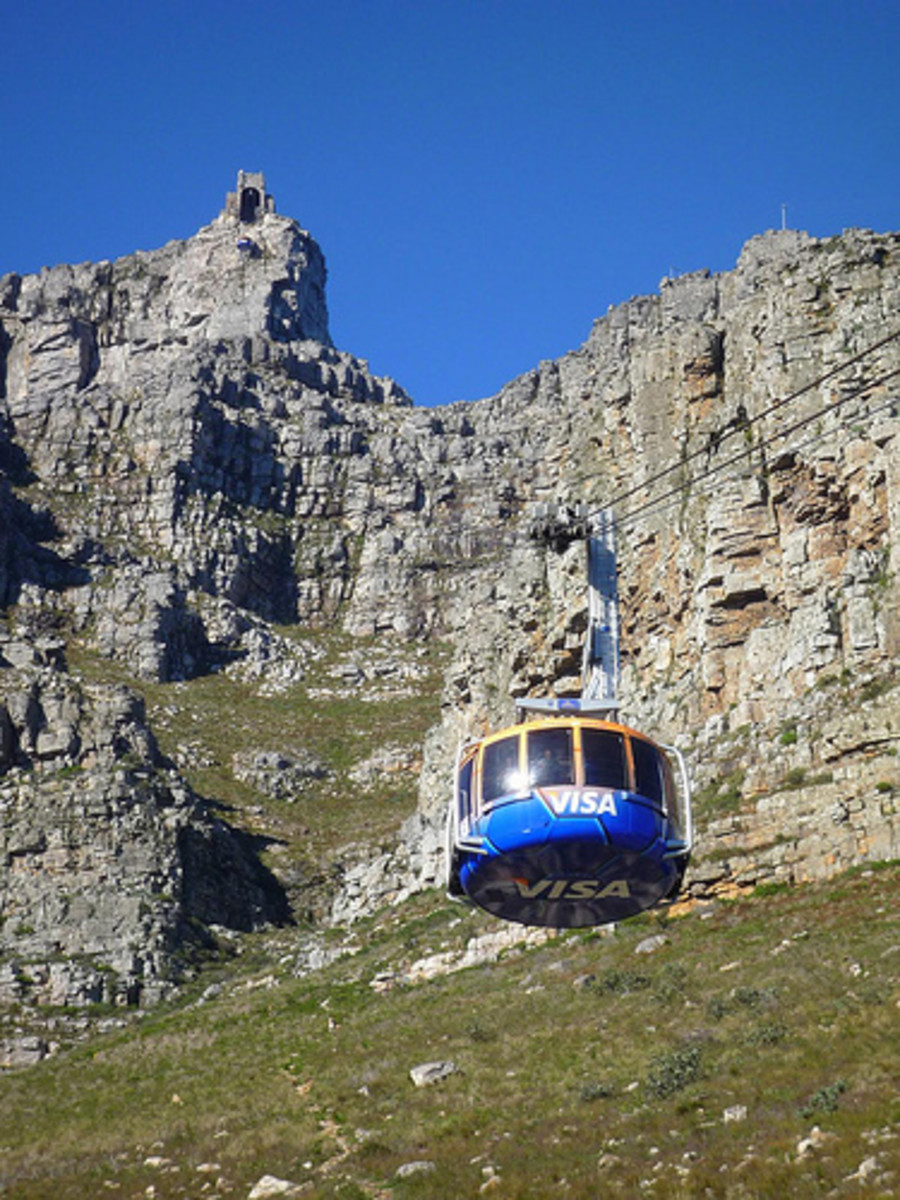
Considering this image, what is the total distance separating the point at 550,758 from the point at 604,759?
101 centimetres

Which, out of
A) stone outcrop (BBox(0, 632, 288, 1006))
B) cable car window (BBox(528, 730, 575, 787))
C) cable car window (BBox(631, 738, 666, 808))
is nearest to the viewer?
cable car window (BBox(528, 730, 575, 787))

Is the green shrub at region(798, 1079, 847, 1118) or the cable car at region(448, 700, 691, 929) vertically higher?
the cable car at region(448, 700, 691, 929)

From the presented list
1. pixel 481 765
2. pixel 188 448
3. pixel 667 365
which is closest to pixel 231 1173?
pixel 481 765

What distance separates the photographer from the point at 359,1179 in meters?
36.6

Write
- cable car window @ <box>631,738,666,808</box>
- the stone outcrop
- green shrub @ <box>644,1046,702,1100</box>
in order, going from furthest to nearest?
the stone outcrop < green shrub @ <box>644,1046,702,1100</box> < cable car window @ <box>631,738,666,808</box>

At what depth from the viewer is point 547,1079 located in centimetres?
4050

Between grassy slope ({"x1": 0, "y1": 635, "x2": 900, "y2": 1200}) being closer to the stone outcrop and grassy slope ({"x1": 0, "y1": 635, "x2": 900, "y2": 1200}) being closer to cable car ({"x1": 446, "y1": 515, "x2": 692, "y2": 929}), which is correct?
cable car ({"x1": 446, "y1": 515, "x2": 692, "y2": 929})

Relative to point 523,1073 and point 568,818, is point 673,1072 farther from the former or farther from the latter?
point 568,818

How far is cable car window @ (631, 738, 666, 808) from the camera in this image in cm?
3078

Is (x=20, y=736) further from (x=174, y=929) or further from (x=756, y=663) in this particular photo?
(x=756, y=663)

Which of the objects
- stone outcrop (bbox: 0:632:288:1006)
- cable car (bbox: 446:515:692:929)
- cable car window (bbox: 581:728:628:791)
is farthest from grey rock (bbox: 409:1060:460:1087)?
stone outcrop (bbox: 0:632:288:1006)

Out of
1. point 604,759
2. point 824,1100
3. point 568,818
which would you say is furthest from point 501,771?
point 824,1100

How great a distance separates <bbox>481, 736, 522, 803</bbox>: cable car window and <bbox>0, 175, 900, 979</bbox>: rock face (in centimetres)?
939

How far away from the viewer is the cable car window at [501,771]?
3064cm
